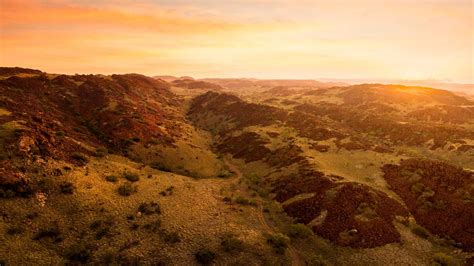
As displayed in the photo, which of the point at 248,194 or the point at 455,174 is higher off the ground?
the point at 455,174

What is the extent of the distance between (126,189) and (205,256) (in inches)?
648

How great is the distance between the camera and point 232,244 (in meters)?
36.4

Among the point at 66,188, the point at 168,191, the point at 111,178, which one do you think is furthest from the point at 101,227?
the point at 168,191

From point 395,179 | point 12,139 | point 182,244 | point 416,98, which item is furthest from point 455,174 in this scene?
point 416,98

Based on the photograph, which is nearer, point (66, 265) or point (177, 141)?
point (66, 265)

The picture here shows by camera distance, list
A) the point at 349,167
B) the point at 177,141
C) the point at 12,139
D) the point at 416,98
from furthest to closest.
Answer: the point at 416,98, the point at 177,141, the point at 349,167, the point at 12,139

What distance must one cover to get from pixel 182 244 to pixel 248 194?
1710 centimetres

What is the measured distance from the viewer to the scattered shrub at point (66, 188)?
4125 cm

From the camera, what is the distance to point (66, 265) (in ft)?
105

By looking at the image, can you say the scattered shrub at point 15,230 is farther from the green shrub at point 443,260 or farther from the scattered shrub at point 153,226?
the green shrub at point 443,260

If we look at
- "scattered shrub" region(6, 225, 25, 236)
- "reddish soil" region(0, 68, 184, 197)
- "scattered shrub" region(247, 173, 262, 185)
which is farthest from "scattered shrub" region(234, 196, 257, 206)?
"scattered shrub" region(6, 225, 25, 236)

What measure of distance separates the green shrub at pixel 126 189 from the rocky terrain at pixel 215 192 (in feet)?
0.51

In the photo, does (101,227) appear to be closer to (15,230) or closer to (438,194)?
(15,230)

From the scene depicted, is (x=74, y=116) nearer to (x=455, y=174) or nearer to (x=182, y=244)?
(x=182, y=244)
